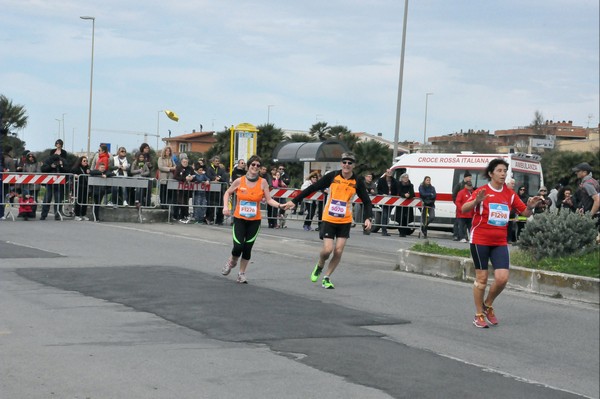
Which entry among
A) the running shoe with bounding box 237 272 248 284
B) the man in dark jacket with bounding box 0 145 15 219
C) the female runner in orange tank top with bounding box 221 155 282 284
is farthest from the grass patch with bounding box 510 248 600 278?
the man in dark jacket with bounding box 0 145 15 219

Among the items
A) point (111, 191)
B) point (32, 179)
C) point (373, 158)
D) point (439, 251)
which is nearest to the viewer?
point (439, 251)

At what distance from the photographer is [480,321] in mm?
10836

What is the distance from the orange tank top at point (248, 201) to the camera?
13.3 metres

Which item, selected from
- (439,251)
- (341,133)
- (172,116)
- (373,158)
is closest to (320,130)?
(341,133)

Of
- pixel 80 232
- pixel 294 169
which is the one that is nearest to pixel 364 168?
pixel 294 169

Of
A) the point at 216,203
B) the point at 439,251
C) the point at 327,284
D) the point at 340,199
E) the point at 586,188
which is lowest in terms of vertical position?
the point at 327,284

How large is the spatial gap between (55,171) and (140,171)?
2.20 metres

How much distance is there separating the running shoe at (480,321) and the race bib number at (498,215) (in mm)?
1070

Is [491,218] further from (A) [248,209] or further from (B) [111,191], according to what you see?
(B) [111,191]

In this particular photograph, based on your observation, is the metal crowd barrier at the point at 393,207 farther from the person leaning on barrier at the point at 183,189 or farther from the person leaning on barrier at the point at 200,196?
the person leaning on barrier at the point at 183,189

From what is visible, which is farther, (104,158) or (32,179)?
(104,158)

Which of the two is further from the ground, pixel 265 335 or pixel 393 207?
pixel 393 207

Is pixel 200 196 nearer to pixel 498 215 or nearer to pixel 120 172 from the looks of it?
pixel 120 172

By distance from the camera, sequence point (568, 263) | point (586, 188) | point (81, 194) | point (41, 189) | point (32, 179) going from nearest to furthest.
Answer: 1. point (568, 263)
2. point (586, 188)
3. point (32, 179)
4. point (81, 194)
5. point (41, 189)
